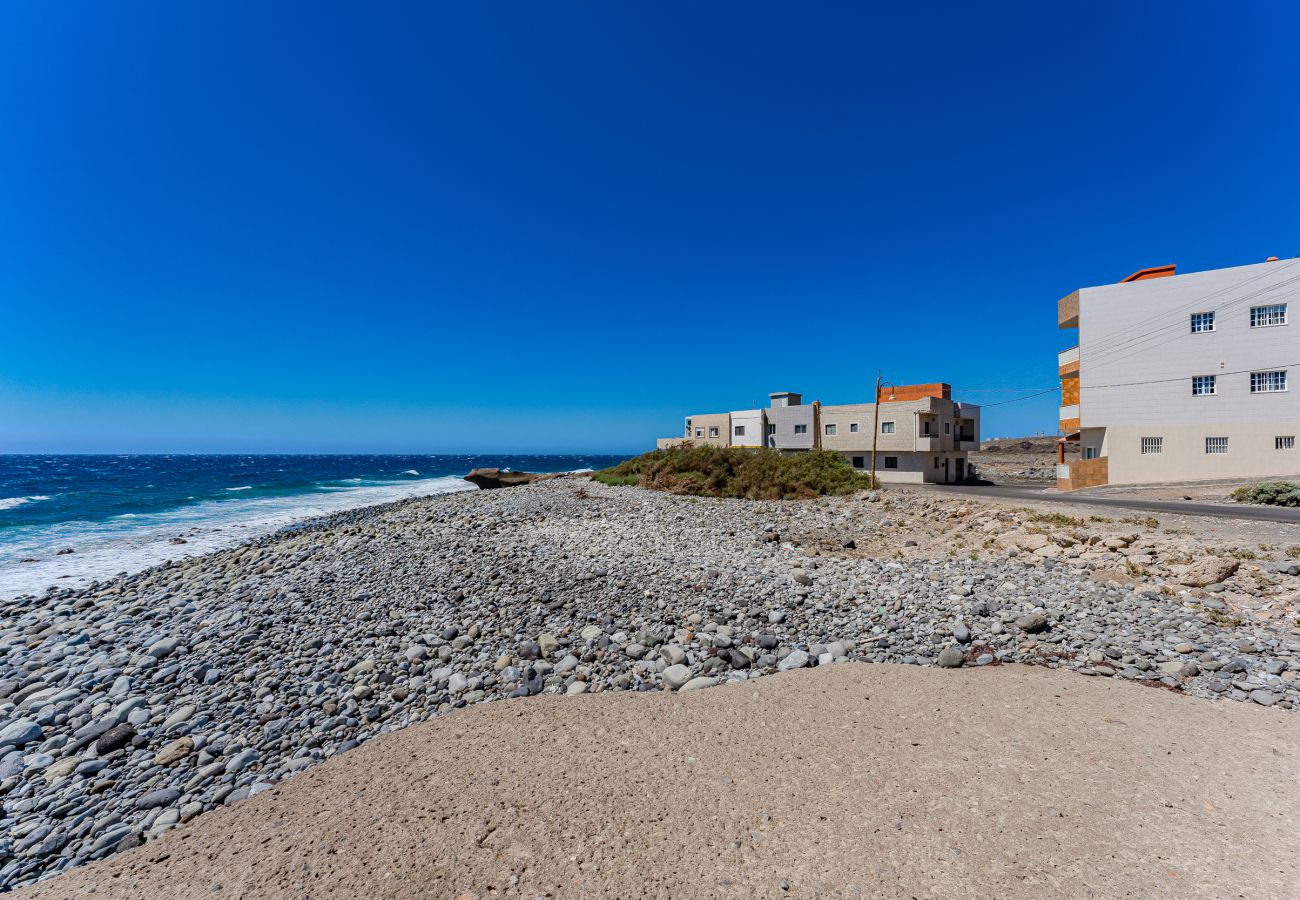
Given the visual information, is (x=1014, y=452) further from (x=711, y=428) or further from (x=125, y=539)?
(x=125, y=539)

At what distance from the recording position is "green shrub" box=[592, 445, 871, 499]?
25484mm

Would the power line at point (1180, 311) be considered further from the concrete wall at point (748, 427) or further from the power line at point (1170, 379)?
the concrete wall at point (748, 427)

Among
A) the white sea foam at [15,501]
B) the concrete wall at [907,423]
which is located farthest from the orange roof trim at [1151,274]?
the white sea foam at [15,501]

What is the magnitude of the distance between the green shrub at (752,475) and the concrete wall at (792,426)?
45.4 ft

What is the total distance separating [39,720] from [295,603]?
3.60m

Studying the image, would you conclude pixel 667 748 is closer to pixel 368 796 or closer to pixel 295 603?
pixel 368 796

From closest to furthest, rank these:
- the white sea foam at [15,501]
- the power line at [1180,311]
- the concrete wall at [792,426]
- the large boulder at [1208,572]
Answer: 1. the large boulder at [1208,572]
2. the power line at [1180,311]
3. the white sea foam at [15,501]
4. the concrete wall at [792,426]

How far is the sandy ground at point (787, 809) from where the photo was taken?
3387 mm

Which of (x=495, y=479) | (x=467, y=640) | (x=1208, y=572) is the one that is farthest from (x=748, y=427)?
(x=467, y=640)

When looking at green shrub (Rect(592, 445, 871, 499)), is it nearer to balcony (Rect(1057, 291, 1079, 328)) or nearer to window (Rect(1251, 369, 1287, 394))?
balcony (Rect(1057, 291, 1079, 328))

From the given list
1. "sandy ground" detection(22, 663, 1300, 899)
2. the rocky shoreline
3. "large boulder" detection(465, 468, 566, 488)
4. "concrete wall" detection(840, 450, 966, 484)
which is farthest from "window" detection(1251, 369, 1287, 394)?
"large boulder" detection(465, 468, 566, 488)

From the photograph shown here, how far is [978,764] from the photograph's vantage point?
4.43 meters

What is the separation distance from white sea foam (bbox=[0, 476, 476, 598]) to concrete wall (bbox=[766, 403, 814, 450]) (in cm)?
3293

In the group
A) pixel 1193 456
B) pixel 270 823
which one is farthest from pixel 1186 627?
pixel 1193 456
